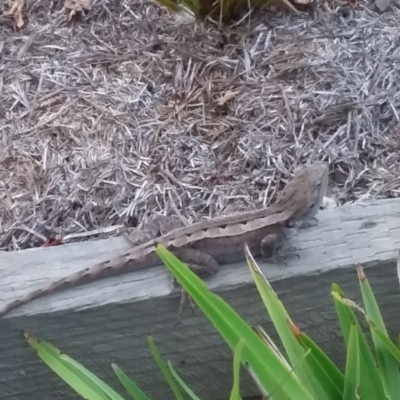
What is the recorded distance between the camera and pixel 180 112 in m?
2.33

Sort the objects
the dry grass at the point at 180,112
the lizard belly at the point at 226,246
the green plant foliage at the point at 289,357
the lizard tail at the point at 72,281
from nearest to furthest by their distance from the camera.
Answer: the green plant foliage at the point at 289,357 → the lizard tail at the point at 72,281 → the lizard belly at the point at 226,246 → the dry grass at the point at 180,112

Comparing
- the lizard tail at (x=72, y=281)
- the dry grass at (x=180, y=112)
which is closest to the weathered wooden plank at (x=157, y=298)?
the lizard tail at (x=72, y=281)

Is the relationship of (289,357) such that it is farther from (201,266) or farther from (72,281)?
(72,281)

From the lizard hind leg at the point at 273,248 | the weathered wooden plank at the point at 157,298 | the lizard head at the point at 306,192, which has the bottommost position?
the weathered wooden plank at the point at 157,298

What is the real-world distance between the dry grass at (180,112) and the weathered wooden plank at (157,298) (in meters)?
0.30

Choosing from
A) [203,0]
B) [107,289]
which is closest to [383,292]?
[107,289]

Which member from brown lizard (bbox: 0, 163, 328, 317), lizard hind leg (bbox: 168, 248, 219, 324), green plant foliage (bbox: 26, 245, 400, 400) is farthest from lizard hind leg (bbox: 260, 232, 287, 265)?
green plant foliage (bbox: 26, 245, 400, 400)

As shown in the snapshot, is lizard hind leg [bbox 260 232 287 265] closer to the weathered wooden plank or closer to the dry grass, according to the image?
the weathered wooden plank

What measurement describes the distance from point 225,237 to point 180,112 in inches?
27.1

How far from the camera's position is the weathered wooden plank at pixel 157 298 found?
1.67 metres

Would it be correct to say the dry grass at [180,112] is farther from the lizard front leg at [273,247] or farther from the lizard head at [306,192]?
the lizard front leg at [273,247]

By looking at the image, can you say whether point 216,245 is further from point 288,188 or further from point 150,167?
point 150,167

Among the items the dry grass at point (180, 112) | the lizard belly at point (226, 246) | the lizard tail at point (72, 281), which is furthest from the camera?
the dry grass at point (180, 112)

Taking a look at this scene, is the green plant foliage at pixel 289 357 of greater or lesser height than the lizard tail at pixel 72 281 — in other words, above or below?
above
